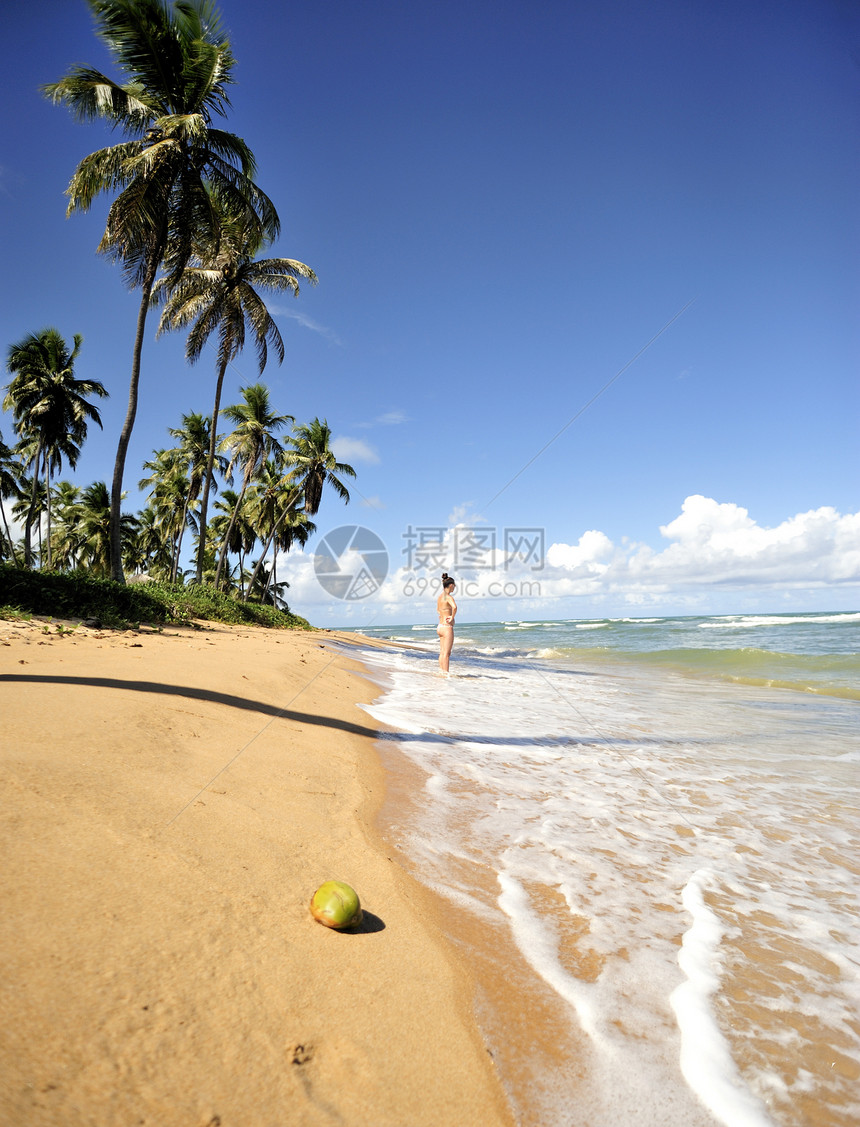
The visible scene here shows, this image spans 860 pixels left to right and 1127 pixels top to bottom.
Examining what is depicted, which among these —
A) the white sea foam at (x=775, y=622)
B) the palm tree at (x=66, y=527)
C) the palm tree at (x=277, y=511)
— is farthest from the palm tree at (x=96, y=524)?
the white sea foam at (x=775, y=622)

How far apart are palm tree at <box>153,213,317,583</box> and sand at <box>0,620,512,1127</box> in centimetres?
1712

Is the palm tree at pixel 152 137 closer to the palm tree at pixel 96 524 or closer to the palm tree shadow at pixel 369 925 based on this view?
the palm tree shadow at pixel 369 925

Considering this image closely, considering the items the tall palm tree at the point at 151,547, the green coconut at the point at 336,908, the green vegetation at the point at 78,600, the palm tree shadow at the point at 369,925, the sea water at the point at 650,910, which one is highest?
the tall palm tree at the point at 151,547

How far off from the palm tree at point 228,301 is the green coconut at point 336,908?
18148 mm

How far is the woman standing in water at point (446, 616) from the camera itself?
12359mm

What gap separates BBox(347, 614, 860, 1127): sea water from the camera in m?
1.58

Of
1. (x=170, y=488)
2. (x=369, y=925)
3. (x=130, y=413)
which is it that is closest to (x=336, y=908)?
(x=369, y=925)

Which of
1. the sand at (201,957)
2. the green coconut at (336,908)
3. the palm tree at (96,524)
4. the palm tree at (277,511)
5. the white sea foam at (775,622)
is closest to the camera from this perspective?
the sand at (201,957)

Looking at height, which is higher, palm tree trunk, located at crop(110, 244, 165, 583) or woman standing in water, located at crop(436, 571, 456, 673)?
palm tree trunk, located at crop(110, 244, 165, 583)

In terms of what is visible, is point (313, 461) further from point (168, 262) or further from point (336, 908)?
point (336, 908)

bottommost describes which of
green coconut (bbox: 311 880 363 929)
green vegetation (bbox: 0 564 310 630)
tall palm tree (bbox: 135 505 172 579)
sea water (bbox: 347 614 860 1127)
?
sea water (bbox: 347 614 860 1127)

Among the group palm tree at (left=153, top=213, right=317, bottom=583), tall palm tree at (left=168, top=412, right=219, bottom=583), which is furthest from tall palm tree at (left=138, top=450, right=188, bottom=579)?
palm tree at (left=153, top=213, right=317, bottom=583)

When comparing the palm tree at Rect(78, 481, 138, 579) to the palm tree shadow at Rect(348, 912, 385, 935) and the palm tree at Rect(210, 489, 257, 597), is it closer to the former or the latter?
the palm tree at Rect(210, 489, 257, 597)

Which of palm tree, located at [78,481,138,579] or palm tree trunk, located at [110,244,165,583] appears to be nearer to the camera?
palm tree trunk, located at [110,244,165,583]
